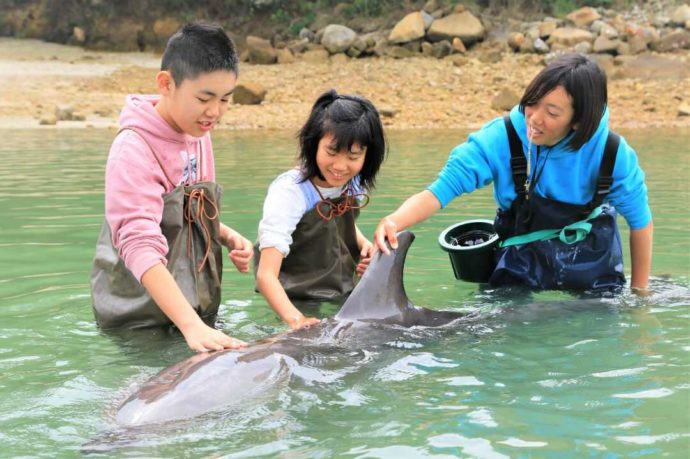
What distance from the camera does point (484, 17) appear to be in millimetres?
22625

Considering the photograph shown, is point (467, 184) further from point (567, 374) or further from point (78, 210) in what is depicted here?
point (78, 210)

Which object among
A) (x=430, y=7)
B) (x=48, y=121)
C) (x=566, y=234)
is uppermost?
(x=430, y=7)

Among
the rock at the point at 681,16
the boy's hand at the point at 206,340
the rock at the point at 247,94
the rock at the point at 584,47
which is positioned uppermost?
the rock at the point at 681,16

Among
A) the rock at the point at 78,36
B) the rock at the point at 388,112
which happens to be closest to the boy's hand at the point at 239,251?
the rock at the point at 388,112

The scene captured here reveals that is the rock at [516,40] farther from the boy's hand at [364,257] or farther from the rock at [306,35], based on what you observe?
the boy's hand at [364,257]

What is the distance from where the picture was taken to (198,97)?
3.79 metres

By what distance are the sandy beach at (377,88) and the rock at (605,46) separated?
2.67 ft

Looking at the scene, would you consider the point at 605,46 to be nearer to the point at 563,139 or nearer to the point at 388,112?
the point at 388,112

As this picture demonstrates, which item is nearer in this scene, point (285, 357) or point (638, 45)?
point (285, 357)

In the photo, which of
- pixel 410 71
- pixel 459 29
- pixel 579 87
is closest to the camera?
pixel 579 87

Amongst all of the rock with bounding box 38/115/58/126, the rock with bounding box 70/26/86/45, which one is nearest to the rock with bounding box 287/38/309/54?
the rock with bounding box 70/26/86/45

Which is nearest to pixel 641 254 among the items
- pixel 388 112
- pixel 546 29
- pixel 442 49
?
pixel 388 112

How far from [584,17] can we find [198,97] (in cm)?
1914

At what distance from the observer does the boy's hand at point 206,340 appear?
353 cm
